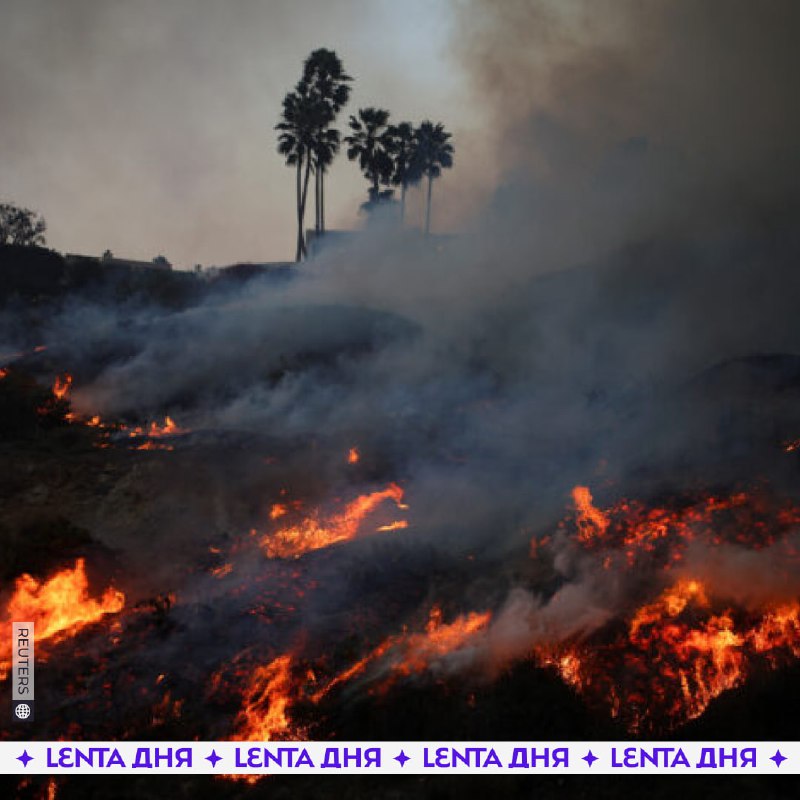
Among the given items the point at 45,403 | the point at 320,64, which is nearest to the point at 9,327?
the point at 45,403

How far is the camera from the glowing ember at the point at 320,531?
40.6 feet

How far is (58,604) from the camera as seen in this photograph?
33.1ft

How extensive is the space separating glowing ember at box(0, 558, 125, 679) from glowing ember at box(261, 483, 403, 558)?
291 centimetres

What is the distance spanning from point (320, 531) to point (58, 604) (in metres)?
4.69

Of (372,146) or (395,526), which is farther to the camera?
(372,146)

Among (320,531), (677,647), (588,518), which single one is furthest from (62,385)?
(677,647)

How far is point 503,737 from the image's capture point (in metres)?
7.47

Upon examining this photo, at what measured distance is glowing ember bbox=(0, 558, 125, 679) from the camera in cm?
962

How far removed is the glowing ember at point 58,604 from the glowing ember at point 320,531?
291 centimetres

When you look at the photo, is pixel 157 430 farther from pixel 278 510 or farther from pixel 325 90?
pixel 325 90

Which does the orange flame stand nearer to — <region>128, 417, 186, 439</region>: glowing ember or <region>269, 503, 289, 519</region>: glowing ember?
<region>269, 503, 289, 519</region>: glowing ember

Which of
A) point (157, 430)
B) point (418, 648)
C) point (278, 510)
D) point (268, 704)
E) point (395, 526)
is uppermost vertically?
point (157, 430)

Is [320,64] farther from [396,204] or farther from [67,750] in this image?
[67,750]

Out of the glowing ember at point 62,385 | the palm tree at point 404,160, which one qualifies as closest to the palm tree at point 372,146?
the palm tree at point 404,160
